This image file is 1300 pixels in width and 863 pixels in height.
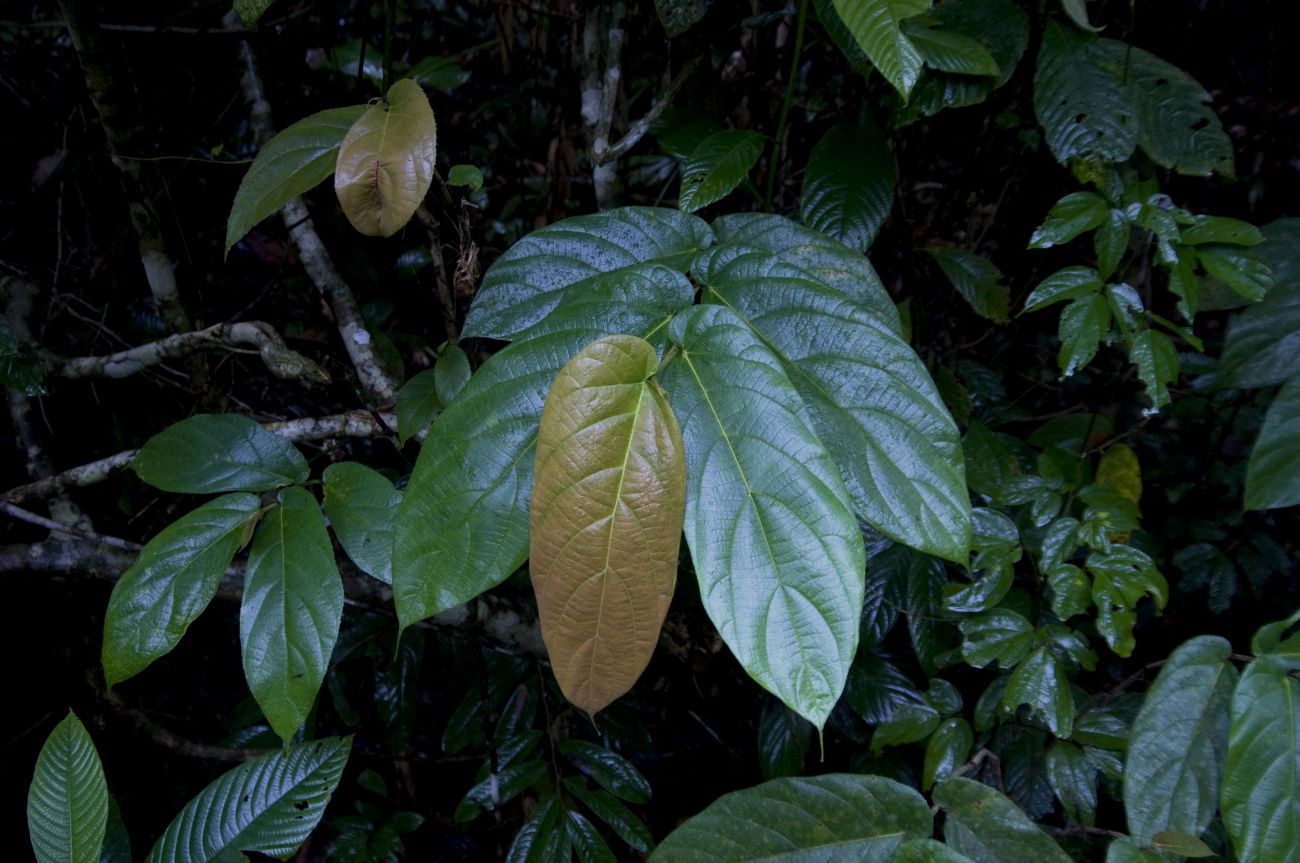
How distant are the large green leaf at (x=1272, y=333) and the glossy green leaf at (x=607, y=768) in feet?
3.57

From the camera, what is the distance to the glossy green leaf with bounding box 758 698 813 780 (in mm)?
1321

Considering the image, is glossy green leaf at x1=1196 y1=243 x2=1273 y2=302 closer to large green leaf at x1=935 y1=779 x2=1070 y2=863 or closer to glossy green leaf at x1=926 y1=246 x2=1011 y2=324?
glossy green leaf at x1=926 y1=246 x2=1011 y2=324

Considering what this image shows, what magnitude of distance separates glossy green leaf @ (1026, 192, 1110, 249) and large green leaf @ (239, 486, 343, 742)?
94 centimetres

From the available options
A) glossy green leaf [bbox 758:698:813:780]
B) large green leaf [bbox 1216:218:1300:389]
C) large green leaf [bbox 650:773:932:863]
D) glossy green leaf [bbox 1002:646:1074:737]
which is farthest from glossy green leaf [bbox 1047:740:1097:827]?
large green leaf [bbox 1216:218:1300:389]

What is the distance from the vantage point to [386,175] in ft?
2.41

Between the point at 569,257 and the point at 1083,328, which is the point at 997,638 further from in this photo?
the point at 569,257

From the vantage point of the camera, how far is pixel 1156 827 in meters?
0.82

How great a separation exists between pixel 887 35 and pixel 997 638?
732mm

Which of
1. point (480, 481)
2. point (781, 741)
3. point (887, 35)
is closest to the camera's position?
point (480, 481)

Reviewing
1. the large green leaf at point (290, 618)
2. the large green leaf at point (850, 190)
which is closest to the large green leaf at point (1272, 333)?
the large green leaf at point (850, 190)

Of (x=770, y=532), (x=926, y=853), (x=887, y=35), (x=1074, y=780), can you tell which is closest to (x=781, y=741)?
(x=1074, y=780)

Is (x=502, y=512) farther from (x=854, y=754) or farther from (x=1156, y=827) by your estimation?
(x=854, y=754)

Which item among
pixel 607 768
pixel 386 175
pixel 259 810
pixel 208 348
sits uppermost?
pixel 386 175

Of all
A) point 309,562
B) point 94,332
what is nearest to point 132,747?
point 94,332
